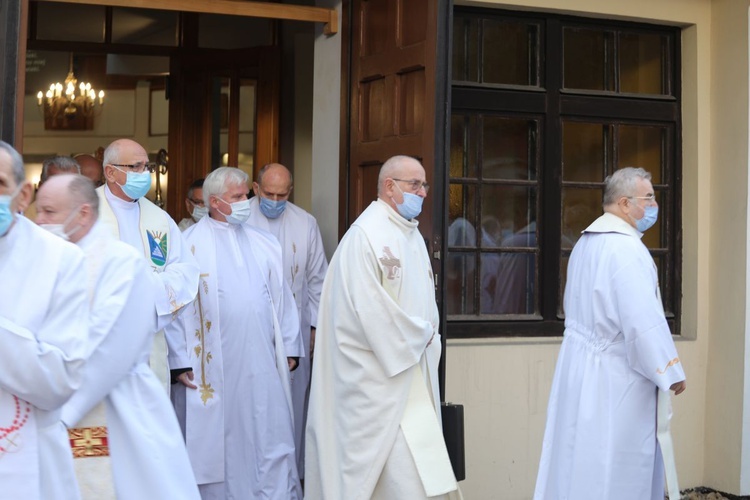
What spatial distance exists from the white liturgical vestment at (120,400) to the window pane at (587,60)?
15.2 ft

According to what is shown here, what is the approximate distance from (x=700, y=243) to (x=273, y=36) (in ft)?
12.5

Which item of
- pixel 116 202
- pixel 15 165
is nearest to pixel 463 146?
pixel 116 202

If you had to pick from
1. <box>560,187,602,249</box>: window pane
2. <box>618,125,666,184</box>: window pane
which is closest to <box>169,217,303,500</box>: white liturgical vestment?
<box>560,187,602,249</box>: window pane

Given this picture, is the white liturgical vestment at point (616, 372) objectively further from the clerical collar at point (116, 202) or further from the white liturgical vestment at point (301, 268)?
the clerical collar at point (116, 202)

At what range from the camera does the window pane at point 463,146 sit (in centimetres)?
795

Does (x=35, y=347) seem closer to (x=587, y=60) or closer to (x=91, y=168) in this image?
(x=91, y=168)

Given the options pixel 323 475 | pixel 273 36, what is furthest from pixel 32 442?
pixel 273 36

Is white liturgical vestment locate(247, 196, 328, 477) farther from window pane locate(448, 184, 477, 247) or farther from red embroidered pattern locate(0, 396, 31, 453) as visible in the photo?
red embroidered pattern locate(0, 396, 31, 453)

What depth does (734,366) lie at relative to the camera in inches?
317

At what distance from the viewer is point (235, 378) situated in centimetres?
694

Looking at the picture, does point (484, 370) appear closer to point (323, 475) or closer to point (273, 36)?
point (323, 475)

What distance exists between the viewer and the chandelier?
1166 cm

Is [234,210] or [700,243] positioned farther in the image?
[700,243]

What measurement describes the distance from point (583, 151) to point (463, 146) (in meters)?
0.93
